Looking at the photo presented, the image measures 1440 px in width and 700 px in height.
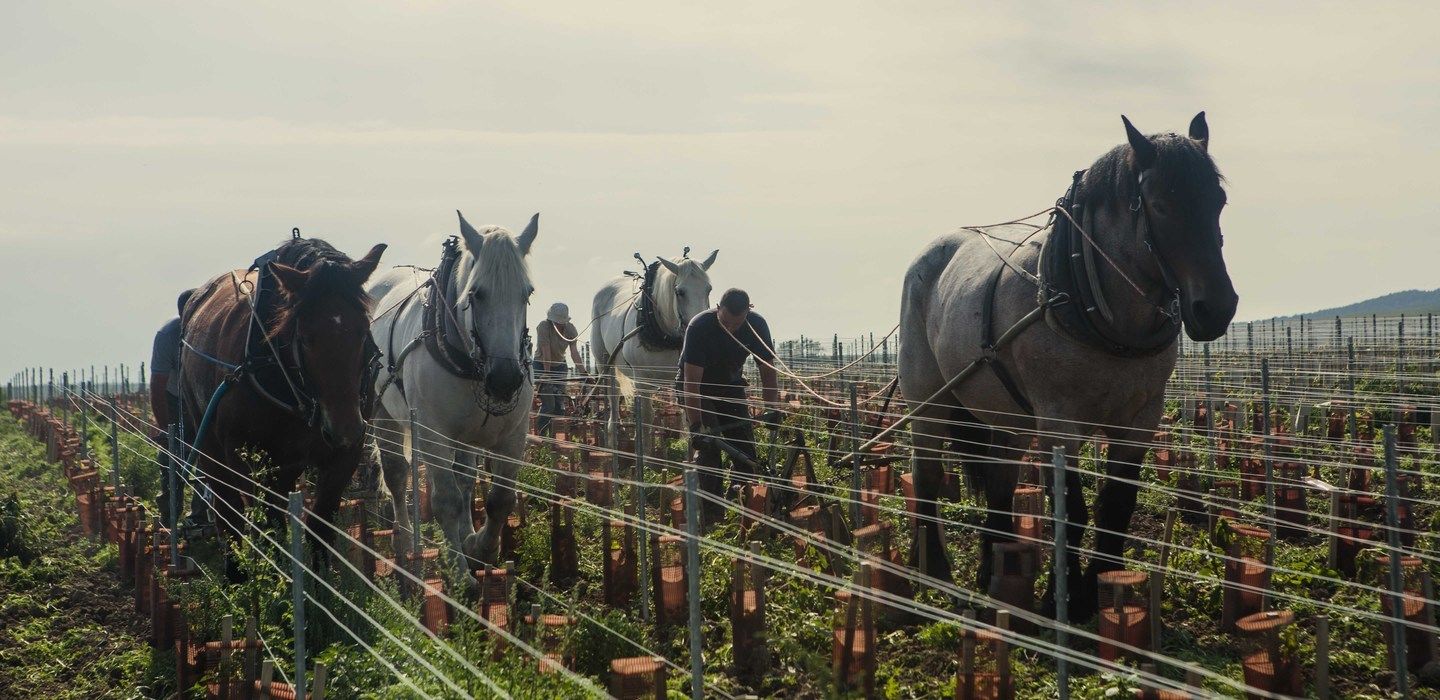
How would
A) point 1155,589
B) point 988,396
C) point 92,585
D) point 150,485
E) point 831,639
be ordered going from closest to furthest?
1. point 1155,589
2. point 831,639
3. point 988,396
4. point 92,585
5. point 150,485

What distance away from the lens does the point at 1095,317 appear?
16.5ft

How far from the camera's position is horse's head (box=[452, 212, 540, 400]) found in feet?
20.9

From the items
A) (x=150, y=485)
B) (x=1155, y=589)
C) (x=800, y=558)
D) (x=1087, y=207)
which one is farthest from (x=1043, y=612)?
(x=150, y=485)

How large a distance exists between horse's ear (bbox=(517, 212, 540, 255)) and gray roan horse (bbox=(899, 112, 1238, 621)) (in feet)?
7.67

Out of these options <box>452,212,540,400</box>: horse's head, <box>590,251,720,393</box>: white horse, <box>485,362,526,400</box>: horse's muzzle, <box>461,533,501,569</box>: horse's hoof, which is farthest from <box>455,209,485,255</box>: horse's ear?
<box>590,251,720,393</box>: white horse

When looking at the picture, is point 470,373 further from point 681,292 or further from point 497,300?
point 681,292

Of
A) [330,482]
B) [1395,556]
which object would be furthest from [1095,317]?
[330,482]

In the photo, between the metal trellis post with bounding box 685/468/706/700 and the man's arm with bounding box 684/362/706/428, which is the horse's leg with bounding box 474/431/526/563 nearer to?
the man's arm with bounding box 684/362/706/428

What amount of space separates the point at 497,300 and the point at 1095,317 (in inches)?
124

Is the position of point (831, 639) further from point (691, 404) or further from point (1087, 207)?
point (691, 404)

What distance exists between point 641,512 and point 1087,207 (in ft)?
9.01

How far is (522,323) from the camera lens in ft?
21.4

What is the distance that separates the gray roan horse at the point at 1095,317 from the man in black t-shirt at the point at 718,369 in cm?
255

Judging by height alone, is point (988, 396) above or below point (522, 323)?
below
